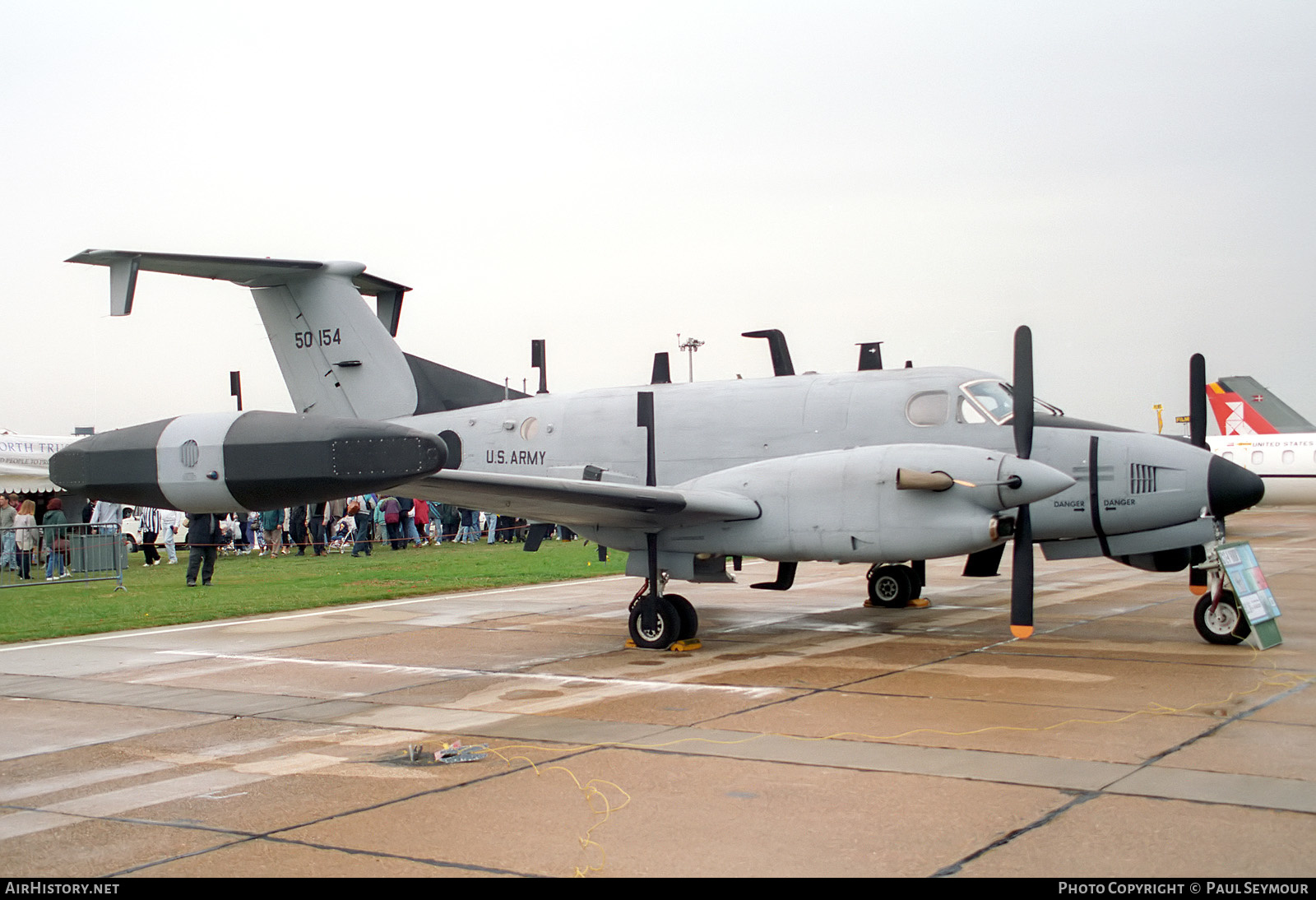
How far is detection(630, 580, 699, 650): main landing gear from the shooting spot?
436 inches

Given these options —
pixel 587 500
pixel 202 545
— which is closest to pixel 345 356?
pixel 587 500

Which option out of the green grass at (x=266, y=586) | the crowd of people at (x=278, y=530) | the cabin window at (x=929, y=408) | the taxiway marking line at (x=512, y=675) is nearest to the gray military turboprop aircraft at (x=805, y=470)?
the cabin window at (x=929, y=408)

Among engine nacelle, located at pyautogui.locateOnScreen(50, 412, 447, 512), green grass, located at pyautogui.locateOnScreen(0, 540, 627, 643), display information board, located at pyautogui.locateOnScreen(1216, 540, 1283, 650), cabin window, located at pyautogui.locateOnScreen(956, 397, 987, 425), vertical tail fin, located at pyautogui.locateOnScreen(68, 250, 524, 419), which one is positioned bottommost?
green grass, located at pyautogui.locateOnScreen(0, 540, 627, 643)

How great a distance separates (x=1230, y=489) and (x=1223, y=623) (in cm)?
130

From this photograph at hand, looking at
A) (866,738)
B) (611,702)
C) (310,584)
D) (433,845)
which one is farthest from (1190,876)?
(310,584)

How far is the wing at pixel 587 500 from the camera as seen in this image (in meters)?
10.0

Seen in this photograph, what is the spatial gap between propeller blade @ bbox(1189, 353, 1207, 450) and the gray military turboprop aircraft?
1.40 ft

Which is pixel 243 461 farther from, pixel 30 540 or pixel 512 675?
pixel 30 540

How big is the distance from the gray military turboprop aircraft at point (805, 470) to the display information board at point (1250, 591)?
43cm

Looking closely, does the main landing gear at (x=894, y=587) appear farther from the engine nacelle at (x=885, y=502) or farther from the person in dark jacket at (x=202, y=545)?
the person in dark jacket at (x=202, y=545)

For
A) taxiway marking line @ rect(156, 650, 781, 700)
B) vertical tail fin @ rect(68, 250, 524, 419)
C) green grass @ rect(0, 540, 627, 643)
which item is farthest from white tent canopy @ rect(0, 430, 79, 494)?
taxiway marking line @ rect(156, 650, 781, 700)

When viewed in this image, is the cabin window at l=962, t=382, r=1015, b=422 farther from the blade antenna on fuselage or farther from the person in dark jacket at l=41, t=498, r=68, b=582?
the person in dark jacket at l=41, t=498, r=68, b=582

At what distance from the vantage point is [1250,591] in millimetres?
10336
